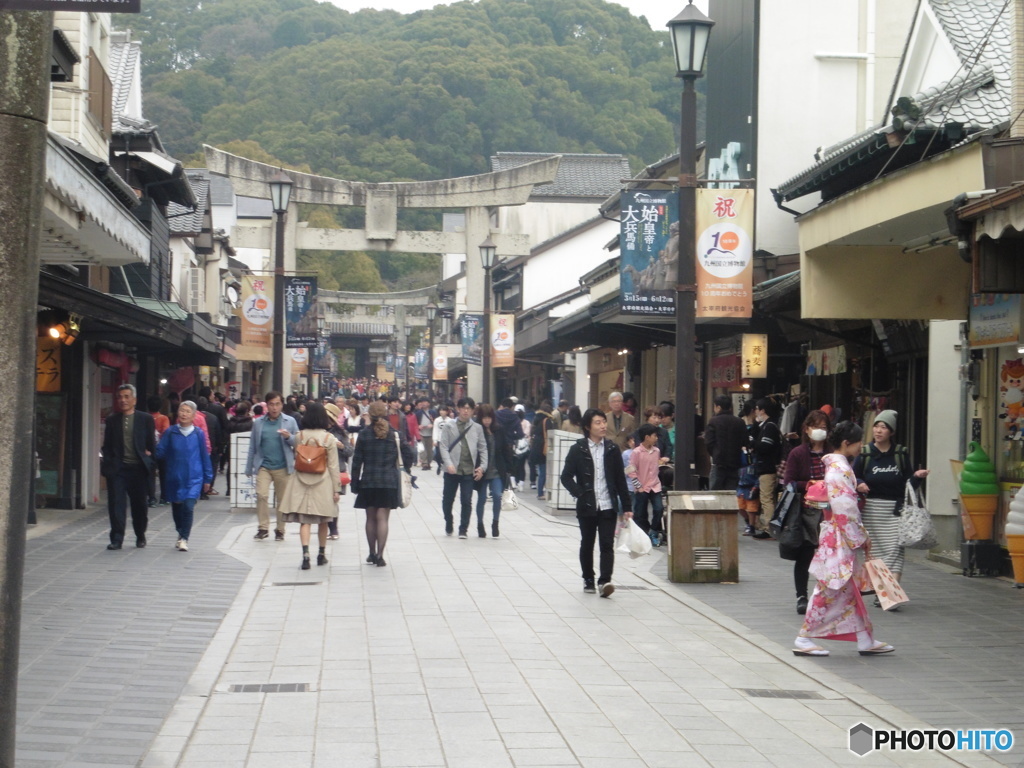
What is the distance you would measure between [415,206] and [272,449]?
21.5 m

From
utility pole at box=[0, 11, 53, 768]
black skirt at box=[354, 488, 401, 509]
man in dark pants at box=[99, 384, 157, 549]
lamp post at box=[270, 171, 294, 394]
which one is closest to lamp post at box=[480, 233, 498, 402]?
lamp post at box=[270, 171, 294, 394]

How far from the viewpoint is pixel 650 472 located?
49.3 feet

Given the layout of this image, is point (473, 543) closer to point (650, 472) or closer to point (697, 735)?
point (650, 472)

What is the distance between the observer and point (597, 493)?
38.2 feet

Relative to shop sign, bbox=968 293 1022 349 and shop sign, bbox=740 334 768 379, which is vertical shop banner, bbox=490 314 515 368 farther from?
shop sign, bbox=968 293 1022 349

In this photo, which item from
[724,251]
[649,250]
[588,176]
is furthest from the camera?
[588,176]

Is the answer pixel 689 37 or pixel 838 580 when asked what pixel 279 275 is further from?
pixel 838 580

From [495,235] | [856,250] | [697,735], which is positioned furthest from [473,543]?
[495,235]

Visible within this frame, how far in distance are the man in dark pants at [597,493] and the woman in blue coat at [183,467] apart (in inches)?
188

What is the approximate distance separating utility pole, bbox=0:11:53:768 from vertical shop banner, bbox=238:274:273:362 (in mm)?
22089

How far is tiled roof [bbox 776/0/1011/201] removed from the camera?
13.4 meters

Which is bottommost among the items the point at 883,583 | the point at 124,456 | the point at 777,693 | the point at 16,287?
the point at 777,693

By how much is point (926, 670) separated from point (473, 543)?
819cm

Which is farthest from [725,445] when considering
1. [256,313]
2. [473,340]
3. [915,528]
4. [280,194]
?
[473,340]
